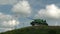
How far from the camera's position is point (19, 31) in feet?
351

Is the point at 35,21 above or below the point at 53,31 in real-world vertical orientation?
above

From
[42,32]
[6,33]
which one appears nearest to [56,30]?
[42,32]

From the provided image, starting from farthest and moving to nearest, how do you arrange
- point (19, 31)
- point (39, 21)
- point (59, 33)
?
point (39, 21) → point (19, 31) → point (59, 33)

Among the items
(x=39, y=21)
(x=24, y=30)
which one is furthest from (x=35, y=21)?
(x=24, y=30)

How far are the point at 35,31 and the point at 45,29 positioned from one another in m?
7.57

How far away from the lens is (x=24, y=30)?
10888 centimetres

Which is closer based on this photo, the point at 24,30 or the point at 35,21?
the point at 24,30

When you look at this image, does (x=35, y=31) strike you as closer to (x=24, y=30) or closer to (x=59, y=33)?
(x=24, y=30)

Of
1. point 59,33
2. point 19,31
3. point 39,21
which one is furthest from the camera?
point 39,21

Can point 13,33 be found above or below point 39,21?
below

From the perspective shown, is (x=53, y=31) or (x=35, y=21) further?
(x=35, y=21)

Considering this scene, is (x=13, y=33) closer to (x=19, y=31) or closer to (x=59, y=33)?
(x=19, y=31)

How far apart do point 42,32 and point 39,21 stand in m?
36.2

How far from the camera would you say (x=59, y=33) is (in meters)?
101
